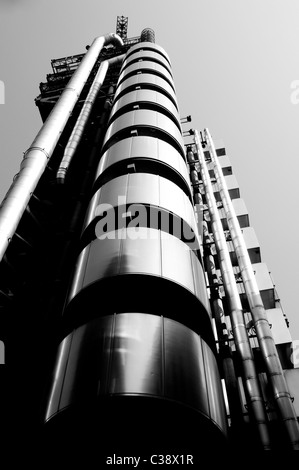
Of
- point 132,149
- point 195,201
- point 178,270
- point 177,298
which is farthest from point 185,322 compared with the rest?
point 195,201

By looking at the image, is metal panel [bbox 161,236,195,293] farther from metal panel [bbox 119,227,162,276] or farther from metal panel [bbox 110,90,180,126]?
metal panel [bbox 110,90,180,126]

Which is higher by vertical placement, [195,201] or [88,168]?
[88,168]

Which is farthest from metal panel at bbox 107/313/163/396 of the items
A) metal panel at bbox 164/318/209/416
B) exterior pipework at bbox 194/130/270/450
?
exterior pipework at bbox 194/130/270/450

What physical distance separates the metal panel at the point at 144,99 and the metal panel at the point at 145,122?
5.35ft

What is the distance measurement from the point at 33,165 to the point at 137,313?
10459 millimetres

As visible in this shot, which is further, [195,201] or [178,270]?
[195,201]

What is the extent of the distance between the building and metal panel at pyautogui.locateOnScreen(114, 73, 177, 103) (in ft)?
6.13

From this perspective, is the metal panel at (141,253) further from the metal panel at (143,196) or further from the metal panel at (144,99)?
the metal panel at (144,99)

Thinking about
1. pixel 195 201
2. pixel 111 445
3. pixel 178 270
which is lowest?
pixel 111 445

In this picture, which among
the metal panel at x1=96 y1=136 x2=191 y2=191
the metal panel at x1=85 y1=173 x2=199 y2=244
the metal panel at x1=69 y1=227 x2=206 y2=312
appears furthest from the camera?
the metal panel at x1=96 y1=136 x2=191 y2=191

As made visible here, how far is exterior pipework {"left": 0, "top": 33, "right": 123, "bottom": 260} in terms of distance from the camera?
1457cm

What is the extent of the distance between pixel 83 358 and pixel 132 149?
405 inches

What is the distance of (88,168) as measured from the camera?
73.3ft

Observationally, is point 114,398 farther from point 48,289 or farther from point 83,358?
point 48,289
